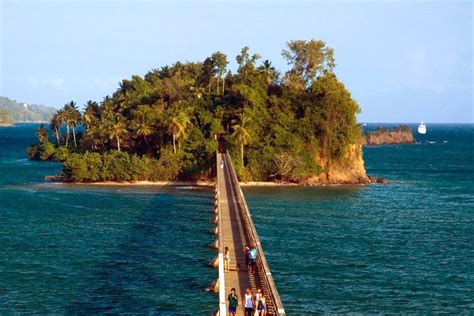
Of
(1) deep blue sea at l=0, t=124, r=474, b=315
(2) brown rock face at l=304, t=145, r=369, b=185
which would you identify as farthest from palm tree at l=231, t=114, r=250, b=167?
(2) brown rock face at l=304, t=145, r=369, b=185

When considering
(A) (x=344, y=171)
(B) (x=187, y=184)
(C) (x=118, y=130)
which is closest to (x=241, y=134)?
(B) (x=187, y=184)

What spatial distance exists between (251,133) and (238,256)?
51.1 m

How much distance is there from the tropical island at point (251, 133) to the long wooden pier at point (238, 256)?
25834mm

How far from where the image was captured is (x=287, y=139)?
84.2 m

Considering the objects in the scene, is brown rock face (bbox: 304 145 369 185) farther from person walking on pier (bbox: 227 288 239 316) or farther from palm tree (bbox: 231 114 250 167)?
person walking on pier (bbox: 227 288 239 316)

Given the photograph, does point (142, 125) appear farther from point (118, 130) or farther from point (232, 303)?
point (232, 303)

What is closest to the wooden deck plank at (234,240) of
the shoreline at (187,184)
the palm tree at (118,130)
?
the shoreline at (187,184)

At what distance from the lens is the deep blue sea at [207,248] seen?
109ft

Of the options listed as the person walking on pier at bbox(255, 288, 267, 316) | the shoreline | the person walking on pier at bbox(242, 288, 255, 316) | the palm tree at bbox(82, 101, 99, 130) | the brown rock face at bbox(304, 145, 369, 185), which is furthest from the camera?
the palm tree at bbox(82, 101, 99, 130)

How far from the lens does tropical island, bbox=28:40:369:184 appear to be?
269 ft

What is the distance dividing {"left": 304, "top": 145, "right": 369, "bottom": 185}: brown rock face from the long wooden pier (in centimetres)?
2857

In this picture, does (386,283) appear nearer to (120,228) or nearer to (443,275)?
(443,275)

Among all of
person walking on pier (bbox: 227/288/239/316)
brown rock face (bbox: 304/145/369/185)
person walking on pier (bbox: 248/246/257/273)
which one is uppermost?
brown rock face (bbox: 304/145/369/185)

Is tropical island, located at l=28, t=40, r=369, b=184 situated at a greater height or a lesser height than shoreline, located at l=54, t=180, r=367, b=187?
greater
